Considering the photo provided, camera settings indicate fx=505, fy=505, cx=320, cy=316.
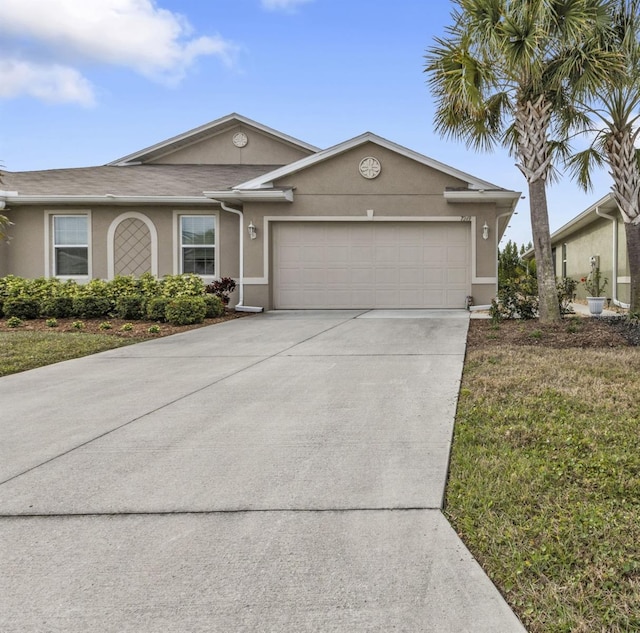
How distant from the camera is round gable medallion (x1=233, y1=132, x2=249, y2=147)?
56.9 ft

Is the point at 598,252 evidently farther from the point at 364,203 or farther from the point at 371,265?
the point at 364,203

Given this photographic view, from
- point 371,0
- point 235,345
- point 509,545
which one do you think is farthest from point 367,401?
point 371,0

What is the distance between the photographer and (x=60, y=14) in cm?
1291

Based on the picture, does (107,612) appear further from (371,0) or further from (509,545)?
(371,0)

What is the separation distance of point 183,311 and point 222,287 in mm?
2358

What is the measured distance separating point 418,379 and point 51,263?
12.1 meters

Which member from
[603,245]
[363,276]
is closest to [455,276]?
[363,276]

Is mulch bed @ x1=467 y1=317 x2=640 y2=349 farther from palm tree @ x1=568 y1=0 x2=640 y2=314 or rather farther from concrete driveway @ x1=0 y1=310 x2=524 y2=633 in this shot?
concrete driveway @ x1=0 y1=310 x2=524 y2=633

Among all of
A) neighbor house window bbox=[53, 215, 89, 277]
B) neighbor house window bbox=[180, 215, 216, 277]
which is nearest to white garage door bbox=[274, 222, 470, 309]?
neighbor house window bbox=[180, 215, 216, 277]

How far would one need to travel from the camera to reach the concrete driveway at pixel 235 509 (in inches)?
73.4

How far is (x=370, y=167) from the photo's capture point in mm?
13031

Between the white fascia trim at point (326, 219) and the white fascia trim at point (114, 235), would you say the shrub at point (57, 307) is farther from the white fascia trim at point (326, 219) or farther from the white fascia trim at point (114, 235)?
the white fascia trim at point (326, 219)

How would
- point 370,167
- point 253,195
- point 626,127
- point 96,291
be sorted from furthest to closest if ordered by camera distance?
point 370,167
point 253,195
point 96,291
point 626,127

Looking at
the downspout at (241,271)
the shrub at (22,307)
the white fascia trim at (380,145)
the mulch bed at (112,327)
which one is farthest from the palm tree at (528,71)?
the shrub at (22,307)
